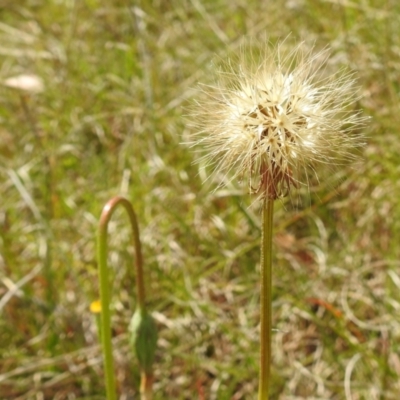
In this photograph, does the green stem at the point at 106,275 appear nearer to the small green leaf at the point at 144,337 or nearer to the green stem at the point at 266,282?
the small green leaf at the point at 144,337

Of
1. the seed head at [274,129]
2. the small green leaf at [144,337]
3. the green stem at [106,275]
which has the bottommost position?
the small green leaf at [144,337]

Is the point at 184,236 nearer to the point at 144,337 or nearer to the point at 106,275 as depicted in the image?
the point at 144,337

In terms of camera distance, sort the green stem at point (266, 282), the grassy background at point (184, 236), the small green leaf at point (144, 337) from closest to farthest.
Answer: the green stem at point (266, 282) < the small green leaf at point (144, 337) < the grassy background at point (184, 236)

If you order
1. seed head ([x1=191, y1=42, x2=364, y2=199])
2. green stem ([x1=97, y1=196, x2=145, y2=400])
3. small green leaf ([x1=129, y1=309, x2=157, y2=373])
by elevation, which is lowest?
small green leaf ([x1=129, y1=309, x2=157, y2=373])

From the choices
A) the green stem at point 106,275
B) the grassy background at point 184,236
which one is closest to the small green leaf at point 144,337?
the green stem at point 106,275

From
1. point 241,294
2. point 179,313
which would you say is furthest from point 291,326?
point 179,313

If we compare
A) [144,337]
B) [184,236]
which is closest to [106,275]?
[144,337]

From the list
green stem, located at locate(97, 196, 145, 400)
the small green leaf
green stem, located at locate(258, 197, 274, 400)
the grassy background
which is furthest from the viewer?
the grassy background

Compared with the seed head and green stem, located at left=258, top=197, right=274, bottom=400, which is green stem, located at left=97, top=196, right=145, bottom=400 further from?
green stem, located at left=258, top=197, right=274, bottom=400

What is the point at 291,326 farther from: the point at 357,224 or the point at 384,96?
the point at 384,96

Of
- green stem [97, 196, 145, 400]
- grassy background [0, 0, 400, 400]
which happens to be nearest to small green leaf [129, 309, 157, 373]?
green stem [97, 196, 145, 400]
